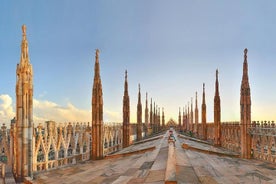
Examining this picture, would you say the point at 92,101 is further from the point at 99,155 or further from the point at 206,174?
the point at 206,174

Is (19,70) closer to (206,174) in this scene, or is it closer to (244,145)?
(206,174)

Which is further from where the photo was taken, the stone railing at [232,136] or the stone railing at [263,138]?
the stone railing at [232,136]

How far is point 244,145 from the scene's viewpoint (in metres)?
18.2

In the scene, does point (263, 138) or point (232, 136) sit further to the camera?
point (232, 136)

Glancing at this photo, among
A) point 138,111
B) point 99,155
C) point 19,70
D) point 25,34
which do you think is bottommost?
point 99,155

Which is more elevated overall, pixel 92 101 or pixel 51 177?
pixel 92 101

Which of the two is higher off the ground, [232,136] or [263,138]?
[263,138]

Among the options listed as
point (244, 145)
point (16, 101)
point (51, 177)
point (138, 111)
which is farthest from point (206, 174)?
point (138, 111)

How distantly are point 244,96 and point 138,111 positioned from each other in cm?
1727

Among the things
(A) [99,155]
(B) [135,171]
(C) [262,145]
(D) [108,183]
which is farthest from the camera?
(C) [262,145]

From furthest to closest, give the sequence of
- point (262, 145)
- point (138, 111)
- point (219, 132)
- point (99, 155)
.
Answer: point (138, 111) → point (219, 132) → point (262, 145) → point (99, 155)

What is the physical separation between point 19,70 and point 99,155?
7612 millimetres

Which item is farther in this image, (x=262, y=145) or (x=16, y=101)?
(x=262, y=145)

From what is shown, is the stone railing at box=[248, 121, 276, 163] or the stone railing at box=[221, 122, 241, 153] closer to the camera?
the stone railing at box=[248, 121, 276, 163]
